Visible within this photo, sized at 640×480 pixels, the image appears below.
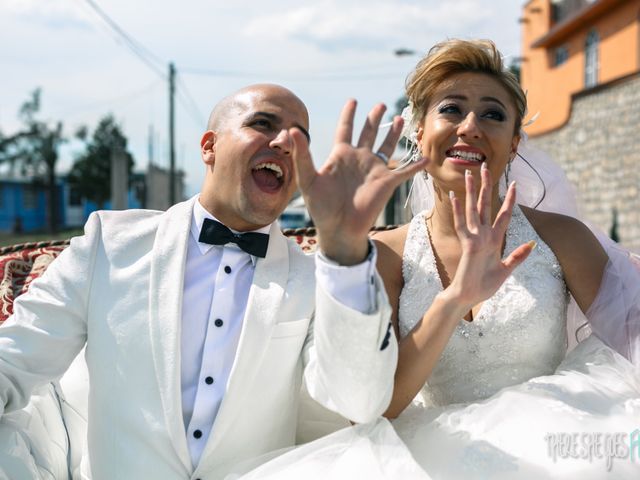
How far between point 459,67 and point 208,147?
1.03 m

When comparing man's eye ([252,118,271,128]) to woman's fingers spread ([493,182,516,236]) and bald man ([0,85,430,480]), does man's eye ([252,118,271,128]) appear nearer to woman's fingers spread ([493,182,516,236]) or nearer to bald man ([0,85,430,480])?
bald man ([0,85,430,480])

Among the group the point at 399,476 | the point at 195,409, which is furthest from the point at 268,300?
the point at 399,476

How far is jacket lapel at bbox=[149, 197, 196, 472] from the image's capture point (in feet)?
7.00

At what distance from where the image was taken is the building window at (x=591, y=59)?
19.5 metres

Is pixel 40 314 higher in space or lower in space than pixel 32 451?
higher

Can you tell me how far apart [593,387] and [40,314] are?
6.01 ft

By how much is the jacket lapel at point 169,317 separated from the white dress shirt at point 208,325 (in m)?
0.06

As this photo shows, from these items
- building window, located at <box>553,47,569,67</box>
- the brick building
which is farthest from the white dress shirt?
building window, located at <box>553,47,569,67</box>

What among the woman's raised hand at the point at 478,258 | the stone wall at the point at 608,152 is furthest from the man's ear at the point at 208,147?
the stone wall at the point at 608,152

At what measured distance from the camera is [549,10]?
2248cm

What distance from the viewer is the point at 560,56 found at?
22.3 m

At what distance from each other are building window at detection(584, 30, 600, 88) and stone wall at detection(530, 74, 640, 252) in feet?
12.4

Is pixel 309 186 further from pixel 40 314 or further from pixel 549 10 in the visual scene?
pixel 549 10

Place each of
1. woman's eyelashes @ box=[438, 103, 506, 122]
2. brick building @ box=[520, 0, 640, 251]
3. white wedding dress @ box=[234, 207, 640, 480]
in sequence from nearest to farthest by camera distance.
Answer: white wedding dress @ box=[234, 207, 640, 480], woman's eyelashes @ box=[438, 103, 506, 122], brick building @ box=[520, 0, 640, 251]
